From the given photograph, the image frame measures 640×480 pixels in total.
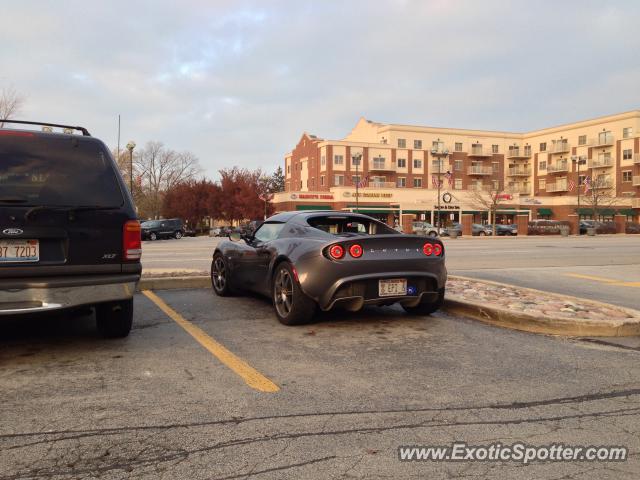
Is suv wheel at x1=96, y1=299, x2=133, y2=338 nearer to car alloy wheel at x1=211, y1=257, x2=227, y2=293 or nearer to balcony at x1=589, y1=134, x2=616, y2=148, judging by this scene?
car alloy wheel at x1=211, y1=257, x2=227, y2=293

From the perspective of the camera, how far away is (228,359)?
4.57m

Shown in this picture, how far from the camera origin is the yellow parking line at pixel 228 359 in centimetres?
389

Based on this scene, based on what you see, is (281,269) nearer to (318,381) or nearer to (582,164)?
(318,381)

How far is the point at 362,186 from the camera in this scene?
215 ft

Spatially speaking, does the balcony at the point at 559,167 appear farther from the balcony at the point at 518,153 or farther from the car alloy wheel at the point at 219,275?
the car alloy wheel at the point at 219,275

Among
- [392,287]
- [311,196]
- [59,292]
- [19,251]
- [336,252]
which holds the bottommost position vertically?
[392,287]

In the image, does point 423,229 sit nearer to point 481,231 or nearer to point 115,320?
point 481,231

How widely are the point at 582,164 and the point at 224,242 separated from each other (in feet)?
257

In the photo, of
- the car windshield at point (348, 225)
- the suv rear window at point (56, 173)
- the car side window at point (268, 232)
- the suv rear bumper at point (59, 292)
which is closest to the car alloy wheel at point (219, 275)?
the car side window at point (268, 232)

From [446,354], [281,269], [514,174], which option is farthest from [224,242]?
[514,174]

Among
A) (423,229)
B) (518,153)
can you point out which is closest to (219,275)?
(423,229)

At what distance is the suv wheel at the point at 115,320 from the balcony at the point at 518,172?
85.0m

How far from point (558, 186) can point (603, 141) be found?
8.60 m

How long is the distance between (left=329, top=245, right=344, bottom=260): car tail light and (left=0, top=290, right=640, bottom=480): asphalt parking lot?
33.1 inches
